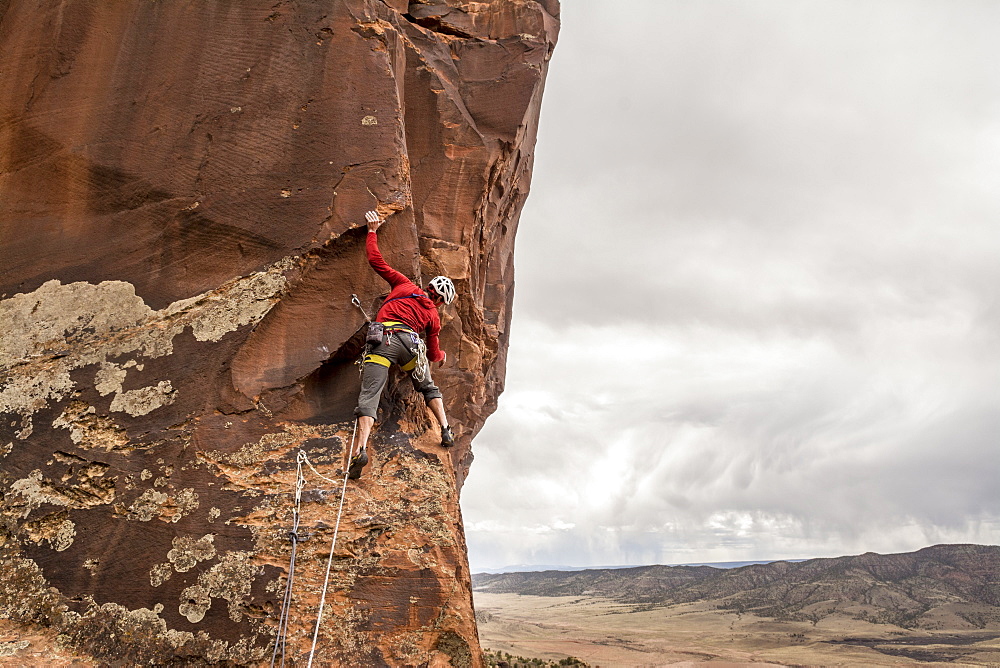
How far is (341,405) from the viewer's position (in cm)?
759

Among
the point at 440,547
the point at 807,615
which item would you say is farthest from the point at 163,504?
the point at 807,615

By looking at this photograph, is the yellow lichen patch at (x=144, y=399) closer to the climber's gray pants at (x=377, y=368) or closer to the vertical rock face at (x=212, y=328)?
the vertical rock face at (x=212, y=328)

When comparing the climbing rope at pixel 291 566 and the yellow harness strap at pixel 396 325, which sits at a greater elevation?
the yellow harness strap at pixel 396 325

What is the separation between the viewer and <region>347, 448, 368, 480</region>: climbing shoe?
267 inches

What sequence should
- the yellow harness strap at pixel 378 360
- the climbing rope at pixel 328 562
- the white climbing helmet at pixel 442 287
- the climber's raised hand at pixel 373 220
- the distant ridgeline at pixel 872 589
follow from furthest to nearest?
the distant ridgeline at pixel 872 589, the white climbing helmet at pixel 442 287, the climber's raised hand at pixel 373 220, the yellow harness strap at pixel 378 360, the climbing rope at pixel 328 562

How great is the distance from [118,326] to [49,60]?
4187mm

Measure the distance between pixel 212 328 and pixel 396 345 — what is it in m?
1.98

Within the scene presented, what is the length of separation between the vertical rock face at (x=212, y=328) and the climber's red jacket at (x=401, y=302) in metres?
0.38

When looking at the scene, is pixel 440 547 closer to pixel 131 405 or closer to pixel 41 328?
pixel 131 405

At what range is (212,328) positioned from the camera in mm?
7297

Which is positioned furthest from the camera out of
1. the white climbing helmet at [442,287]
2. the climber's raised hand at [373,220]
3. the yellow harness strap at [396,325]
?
the white climbing helmet at [442,287]

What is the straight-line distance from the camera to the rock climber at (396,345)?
280 inches

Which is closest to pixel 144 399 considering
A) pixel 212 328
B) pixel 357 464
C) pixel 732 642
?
pixel 212 328

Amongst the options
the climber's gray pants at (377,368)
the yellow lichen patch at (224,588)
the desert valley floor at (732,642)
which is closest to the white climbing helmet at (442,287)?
the climber's gray pants at (377,368)
